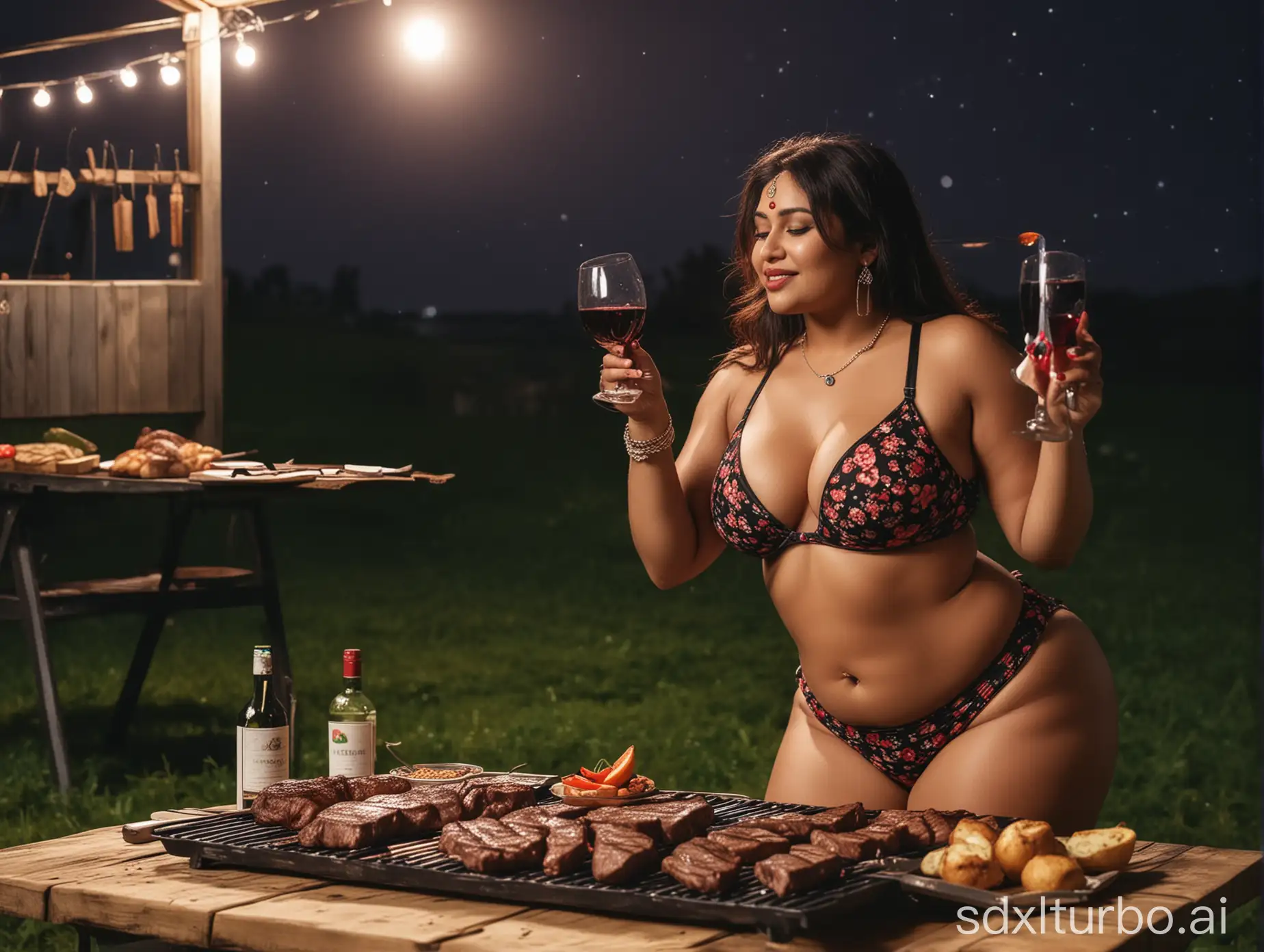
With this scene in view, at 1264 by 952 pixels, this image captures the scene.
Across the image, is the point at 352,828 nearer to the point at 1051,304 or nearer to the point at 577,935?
the point at 577,935

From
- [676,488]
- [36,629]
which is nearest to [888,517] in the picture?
[676,488]

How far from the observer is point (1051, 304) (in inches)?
86.2

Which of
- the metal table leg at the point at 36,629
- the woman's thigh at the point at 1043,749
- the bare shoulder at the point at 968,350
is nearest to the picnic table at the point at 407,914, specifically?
the woman's thigh at the point at 1043,749

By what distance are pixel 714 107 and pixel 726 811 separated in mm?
14890

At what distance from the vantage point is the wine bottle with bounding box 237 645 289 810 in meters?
2.58

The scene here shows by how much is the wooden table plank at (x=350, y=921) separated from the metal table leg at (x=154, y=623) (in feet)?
13.1

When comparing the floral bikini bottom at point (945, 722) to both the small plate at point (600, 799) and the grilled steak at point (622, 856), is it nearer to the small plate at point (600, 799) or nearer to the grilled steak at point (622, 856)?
the small plate at point (600, 799)

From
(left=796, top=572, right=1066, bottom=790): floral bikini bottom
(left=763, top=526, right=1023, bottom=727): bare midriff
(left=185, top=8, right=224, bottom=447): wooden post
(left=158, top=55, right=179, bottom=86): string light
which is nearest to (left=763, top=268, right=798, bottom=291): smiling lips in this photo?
(left=763, top=526, right=1023, bottom=727): bare midriff

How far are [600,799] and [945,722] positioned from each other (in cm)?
72

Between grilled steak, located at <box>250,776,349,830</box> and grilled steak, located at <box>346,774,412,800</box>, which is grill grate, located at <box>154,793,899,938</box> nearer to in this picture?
grilled steak, located at <box>250,776,349,830</box>

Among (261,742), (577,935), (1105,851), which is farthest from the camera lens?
(261,742)

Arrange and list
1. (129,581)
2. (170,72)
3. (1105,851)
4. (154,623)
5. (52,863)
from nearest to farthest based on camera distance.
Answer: (1105,851), (52,863), (154,623), (129,581), (170,72)

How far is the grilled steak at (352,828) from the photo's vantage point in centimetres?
220

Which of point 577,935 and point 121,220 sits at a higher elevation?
point 121,220
